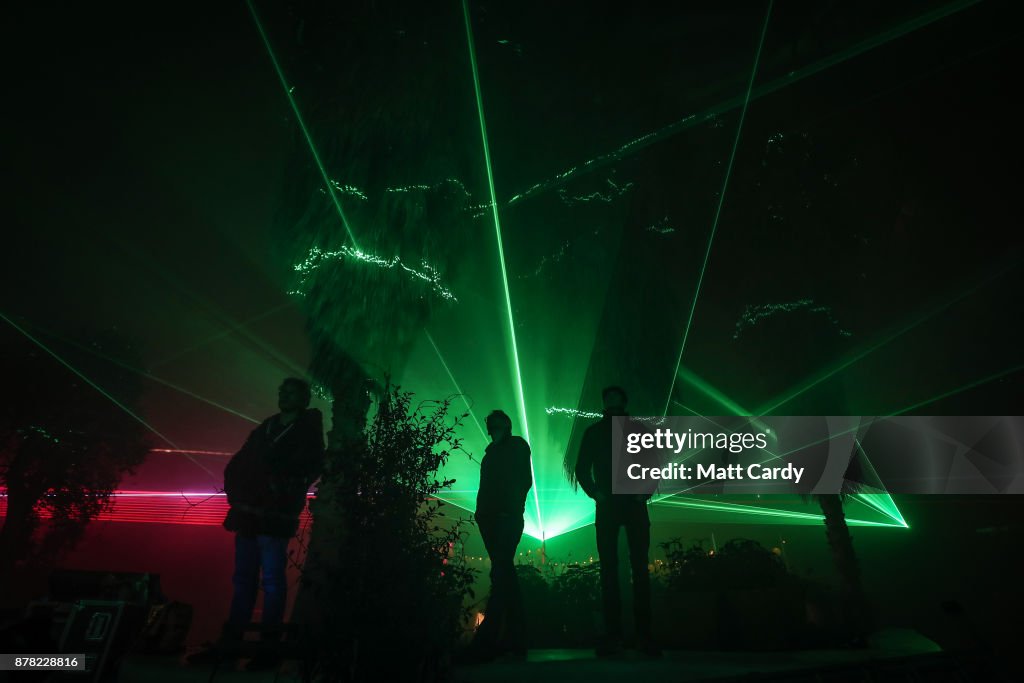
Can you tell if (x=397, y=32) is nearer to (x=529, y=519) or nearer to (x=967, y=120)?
(x=529, y=519)

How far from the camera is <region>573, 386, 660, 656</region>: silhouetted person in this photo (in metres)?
4.18

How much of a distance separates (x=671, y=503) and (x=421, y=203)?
11.4 metres

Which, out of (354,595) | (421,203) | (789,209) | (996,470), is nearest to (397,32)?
(421,203)

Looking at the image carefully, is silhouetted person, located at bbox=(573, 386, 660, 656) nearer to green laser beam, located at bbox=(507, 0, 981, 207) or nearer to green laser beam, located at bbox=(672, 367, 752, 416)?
green laser beam, located at bbox=(507, 0, 981, 207)

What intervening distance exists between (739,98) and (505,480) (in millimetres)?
12074

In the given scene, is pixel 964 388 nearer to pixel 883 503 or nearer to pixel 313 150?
pixel 883 503

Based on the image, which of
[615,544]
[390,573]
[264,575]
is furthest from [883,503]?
[264,575]

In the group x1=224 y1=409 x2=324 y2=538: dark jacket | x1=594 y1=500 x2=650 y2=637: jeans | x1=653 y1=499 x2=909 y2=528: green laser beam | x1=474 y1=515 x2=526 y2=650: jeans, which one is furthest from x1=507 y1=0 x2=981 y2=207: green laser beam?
x1=653 y1=499 x2=909 y2=528: green laser beam

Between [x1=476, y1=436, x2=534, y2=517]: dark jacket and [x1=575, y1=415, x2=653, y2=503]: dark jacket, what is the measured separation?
54cm

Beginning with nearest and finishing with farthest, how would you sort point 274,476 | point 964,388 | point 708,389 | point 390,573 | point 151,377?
point 390,573, point 274,476, point 964,388, point 708,389, point 151,377

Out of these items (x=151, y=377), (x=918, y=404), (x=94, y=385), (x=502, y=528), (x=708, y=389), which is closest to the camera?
(x=502, y=528)

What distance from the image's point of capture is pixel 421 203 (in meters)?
7.21

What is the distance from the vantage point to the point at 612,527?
15.0 ft

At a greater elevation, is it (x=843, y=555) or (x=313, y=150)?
(x=313, y=150)
